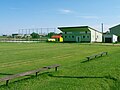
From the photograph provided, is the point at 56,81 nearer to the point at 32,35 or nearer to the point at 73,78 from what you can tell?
the point at 73,78

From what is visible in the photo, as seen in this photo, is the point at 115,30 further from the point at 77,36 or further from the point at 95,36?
the point at 77,36

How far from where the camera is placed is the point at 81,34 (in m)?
79.9

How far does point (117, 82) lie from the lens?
36.2ft

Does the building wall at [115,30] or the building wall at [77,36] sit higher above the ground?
the building wall at [115,30]

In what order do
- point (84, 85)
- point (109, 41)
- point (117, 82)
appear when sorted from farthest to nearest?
point (109, 41), point (117, 82), point (84, 85)

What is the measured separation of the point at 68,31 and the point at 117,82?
72675mm

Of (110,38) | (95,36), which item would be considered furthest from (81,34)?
(110,38)

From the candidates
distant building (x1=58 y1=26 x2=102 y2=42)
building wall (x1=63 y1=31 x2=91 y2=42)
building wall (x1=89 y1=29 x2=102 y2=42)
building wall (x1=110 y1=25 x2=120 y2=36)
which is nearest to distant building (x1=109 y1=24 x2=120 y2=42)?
building wall (x1=110 y1=25 x2=120 y2=36)

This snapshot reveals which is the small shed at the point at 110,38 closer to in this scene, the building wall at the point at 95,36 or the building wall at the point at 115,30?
the building wall at the point at 115,30

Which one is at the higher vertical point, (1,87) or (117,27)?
(117,27)

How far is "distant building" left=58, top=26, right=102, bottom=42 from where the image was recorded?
7756cm

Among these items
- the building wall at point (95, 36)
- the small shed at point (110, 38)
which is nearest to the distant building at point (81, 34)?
the building wall at point (95, 36)

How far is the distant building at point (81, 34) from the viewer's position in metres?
77.6

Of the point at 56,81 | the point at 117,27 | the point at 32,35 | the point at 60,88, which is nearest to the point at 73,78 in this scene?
the point at 56,81
